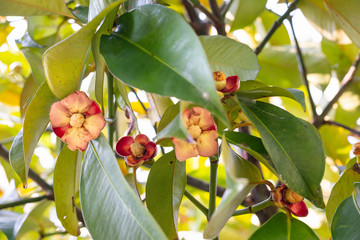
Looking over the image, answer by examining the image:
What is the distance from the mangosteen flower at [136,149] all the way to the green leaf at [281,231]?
0.14 meters

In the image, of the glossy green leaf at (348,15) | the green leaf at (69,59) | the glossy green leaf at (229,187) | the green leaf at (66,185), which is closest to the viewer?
the glossy green leaf at (229,187)

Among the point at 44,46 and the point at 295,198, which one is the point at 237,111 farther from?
the point at 44,46

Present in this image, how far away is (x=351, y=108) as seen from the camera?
998 mm

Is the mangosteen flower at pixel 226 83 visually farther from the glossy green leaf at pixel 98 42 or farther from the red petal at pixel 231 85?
the glossy green leaf at pixel 98 42

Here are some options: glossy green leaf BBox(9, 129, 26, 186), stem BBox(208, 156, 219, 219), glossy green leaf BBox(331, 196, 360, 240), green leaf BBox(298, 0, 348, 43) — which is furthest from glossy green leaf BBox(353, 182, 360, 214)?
green leaf BBox(298, 0, 348, 43)

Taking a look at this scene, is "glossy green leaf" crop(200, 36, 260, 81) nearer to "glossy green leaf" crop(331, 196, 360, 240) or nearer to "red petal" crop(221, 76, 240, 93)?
"red petal" crop(221, 76, 240, 93)

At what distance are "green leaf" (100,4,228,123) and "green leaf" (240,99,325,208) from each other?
4.7 inches

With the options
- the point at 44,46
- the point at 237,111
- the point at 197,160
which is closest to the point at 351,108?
the point at 197,160

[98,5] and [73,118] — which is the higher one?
[98,5]

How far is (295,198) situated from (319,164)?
2.2 inches

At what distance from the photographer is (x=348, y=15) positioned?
2.14 ft

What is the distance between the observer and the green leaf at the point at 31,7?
0.51 m

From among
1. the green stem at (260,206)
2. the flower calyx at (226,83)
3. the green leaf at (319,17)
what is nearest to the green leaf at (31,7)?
the flower calyx at (226,83)

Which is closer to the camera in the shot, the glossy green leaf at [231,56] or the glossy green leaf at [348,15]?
the glossy green leaf at [231,56]
